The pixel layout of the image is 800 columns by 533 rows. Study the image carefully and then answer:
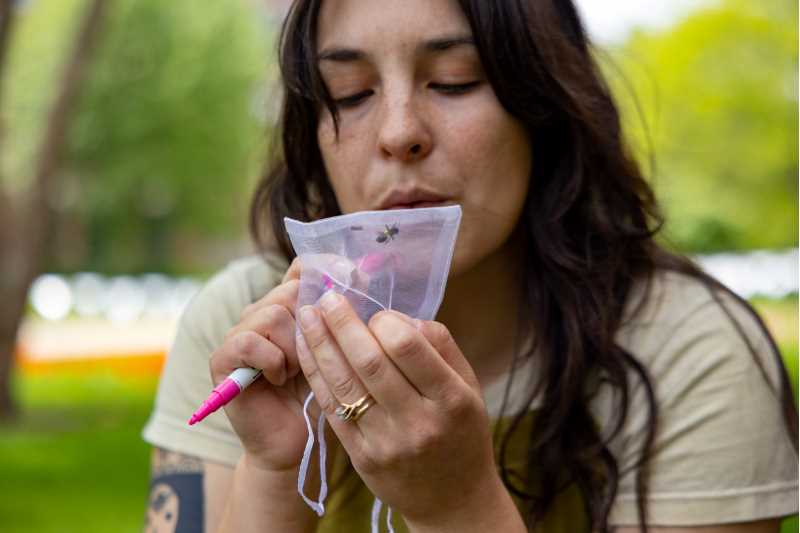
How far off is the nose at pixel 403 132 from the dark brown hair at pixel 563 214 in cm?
15

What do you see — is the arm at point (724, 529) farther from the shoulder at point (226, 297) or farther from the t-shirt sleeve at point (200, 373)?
the shoulder at point (226, 297)

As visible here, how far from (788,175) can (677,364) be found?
23125 millimetres

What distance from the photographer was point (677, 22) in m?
24.1

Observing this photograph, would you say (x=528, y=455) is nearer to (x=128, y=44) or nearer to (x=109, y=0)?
(x=109, y=0)

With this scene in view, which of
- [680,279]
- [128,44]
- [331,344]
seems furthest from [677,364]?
[128,44]

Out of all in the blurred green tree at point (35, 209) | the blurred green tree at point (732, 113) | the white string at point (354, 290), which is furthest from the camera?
the blurred green tree at point (732, 113)

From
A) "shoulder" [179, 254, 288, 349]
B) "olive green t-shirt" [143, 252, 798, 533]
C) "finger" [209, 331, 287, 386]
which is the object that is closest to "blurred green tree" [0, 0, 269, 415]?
"shoulder" [179, 254, 288, 349]

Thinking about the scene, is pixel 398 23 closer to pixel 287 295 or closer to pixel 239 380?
pixel 287 295

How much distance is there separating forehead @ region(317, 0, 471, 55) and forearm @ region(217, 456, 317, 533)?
2.48ft

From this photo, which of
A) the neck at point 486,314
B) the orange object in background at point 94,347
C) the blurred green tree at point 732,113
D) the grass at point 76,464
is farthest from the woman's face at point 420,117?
the blurred green tree at point 732,113

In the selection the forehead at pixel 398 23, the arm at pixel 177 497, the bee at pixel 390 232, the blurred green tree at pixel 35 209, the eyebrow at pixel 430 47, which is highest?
the forehead at pixel 398 23

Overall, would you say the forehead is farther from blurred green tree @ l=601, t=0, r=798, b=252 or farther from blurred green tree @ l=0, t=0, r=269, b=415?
blurred green tree @ l=0, t=0, r=269, b=415

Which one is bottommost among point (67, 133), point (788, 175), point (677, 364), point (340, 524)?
point (788, 175)

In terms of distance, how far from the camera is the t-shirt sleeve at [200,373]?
2252 millimetres
